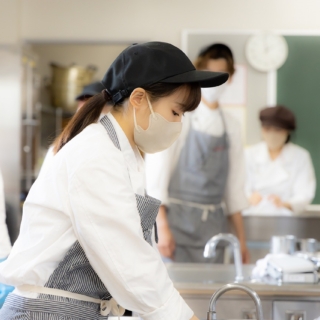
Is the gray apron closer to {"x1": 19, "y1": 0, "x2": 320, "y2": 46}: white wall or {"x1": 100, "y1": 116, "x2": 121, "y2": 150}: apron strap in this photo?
{"x1": 19, "y1": 0, "x2": 320, "y2": 46}: white wall

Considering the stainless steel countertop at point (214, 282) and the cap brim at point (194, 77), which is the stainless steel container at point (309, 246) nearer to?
the stainless steel countertop at point (214, 282)

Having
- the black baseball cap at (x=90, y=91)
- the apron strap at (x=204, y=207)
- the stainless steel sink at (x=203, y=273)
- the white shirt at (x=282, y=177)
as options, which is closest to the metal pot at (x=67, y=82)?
the white shirt at (x=282, y=177)

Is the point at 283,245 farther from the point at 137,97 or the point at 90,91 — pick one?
the point at 137,97

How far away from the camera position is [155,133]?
117 cm

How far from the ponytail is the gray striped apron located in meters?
0.09

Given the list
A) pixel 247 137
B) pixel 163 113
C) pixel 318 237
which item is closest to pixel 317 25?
pixel 247 137

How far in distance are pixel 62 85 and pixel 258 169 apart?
1.73m

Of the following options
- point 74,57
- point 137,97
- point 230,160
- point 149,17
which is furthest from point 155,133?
point 74,57

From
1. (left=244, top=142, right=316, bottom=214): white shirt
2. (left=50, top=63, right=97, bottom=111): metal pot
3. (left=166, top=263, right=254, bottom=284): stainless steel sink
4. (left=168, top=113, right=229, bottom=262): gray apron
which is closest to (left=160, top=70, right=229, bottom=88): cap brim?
(left=166, top=263, right=254, bottom=284): stainless steel sink

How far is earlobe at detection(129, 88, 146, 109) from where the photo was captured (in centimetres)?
110

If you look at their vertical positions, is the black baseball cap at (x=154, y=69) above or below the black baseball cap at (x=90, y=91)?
below

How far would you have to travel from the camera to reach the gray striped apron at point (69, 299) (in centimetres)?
105

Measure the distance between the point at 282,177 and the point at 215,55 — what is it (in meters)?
0.86

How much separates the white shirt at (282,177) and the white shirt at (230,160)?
0.30 metres
